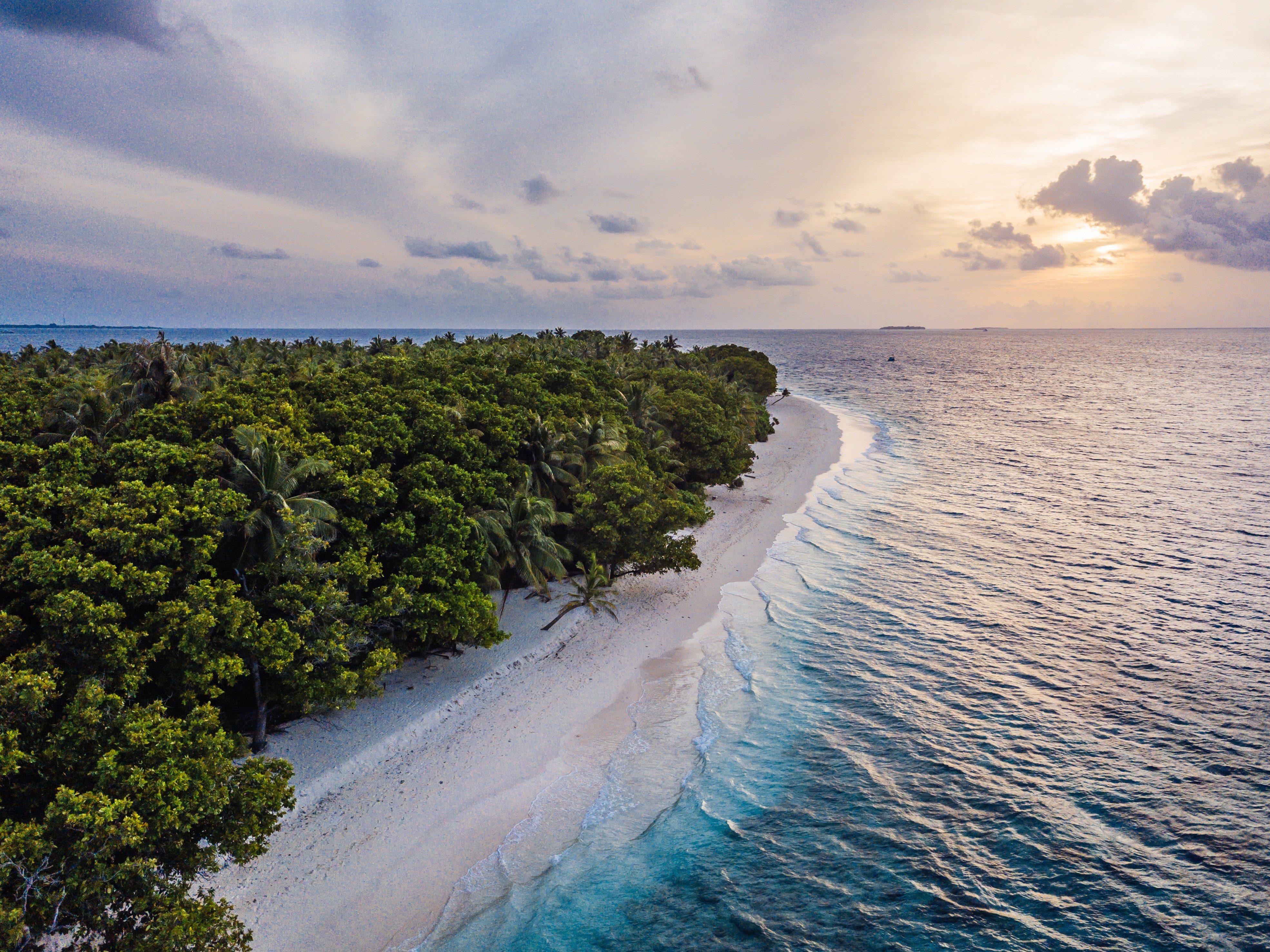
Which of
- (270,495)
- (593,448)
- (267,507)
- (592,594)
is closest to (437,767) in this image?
(267,507)

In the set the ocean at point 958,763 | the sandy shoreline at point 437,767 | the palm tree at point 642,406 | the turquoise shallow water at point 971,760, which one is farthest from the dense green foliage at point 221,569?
the palm tree at point 642,406

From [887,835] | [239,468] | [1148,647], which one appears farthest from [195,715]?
[1148,647]

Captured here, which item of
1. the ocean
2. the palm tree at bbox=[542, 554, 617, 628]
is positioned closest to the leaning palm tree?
the palm tree at bbox=[542, 554, 617, 628]

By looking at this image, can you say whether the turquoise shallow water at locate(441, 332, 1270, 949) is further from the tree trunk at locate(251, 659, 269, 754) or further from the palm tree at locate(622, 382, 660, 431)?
the palm tree at locate(622, 382, 660, 431)

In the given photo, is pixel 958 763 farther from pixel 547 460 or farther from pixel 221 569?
pixel 221 569

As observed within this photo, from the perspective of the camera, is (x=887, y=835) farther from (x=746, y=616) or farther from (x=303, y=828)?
(x=303, y=828)
